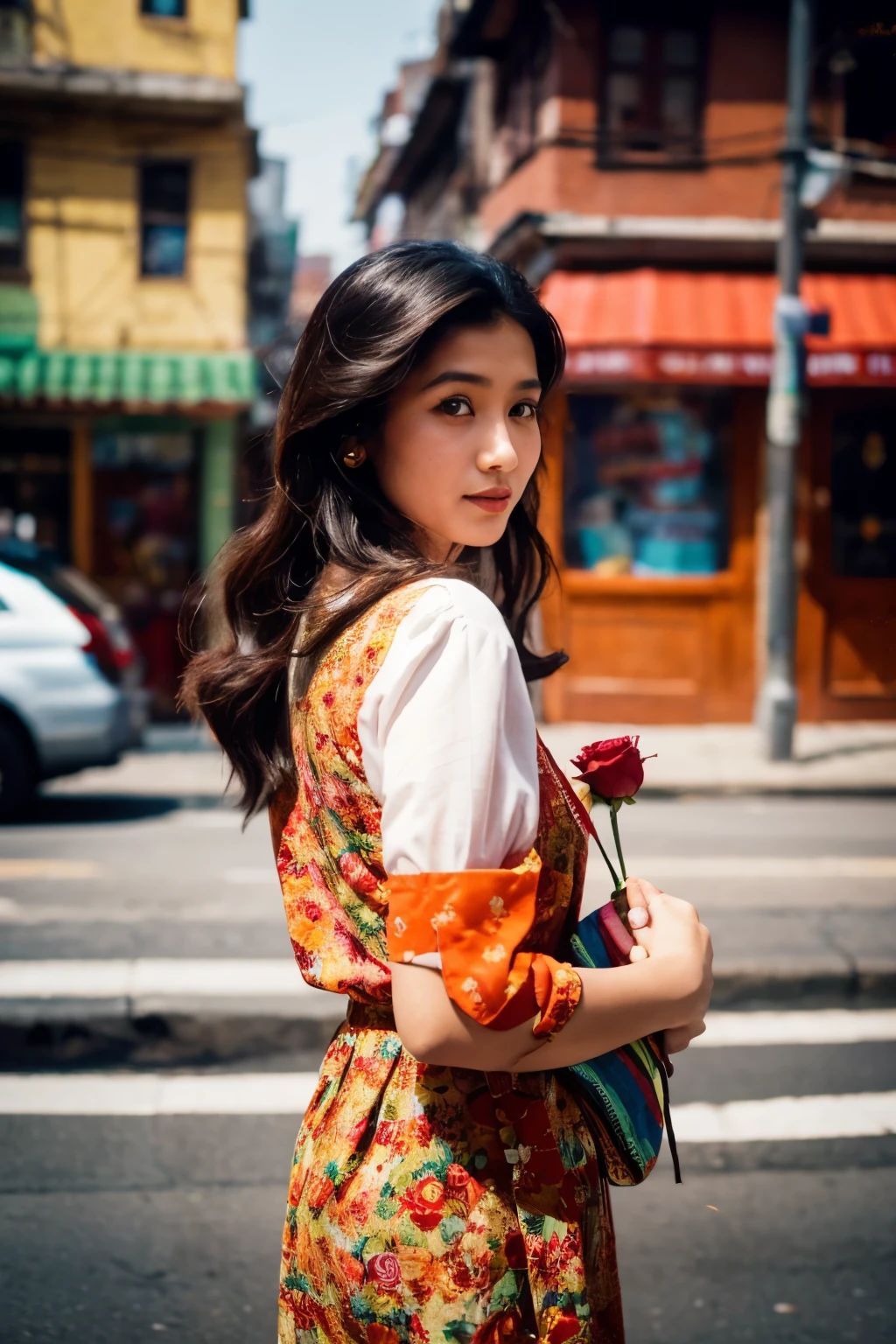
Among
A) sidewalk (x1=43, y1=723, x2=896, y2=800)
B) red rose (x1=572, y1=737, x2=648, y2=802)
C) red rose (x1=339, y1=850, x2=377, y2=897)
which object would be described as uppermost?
red rose (x1=572, y1=737, x2=648, y2=802)

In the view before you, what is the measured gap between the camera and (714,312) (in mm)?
12852

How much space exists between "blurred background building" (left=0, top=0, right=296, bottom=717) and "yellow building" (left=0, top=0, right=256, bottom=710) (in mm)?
20

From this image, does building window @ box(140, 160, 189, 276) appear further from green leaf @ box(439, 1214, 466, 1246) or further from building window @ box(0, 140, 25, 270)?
green leaf @ box(439, 1214, 466, 1246)

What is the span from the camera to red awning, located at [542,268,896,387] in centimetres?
1247

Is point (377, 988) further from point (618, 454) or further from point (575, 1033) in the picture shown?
point (618, 454)

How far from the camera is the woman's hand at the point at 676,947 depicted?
51.6 inches

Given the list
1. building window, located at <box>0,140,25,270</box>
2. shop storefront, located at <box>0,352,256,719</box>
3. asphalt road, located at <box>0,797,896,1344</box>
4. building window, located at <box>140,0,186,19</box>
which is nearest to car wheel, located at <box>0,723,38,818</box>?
asphalt road, located at <box>0,797,896,1344</box>

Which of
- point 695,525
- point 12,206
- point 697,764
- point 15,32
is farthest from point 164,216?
point 697,764

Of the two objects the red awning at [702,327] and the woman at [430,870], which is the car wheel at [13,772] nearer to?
the red awning at [702,327]

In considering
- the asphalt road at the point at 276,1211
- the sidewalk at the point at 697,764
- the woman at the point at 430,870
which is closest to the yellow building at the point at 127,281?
the sidewalk at the point at 697,764

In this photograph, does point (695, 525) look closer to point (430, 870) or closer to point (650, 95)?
point (650, 95)

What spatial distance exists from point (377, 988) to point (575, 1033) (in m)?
0.22

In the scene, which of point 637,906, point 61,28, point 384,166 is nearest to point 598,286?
point 61,28

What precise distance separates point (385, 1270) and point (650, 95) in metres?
13.9
